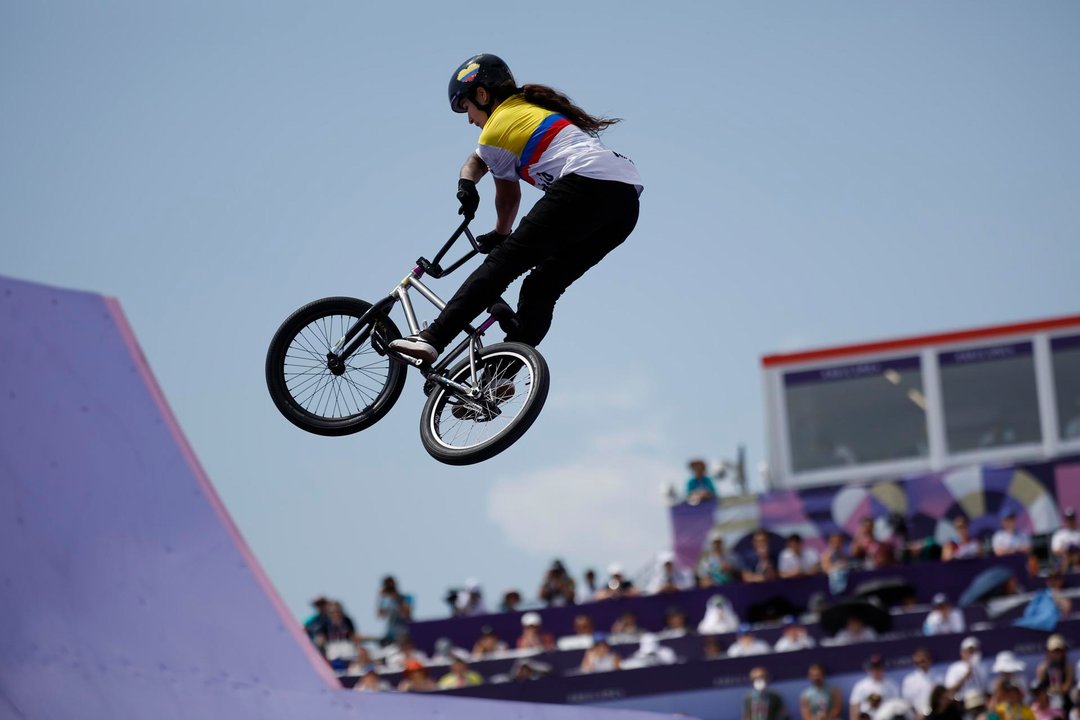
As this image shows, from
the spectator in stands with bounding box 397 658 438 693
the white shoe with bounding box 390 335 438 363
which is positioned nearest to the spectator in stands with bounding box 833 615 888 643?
the spectator in stands with bounding box 397 658 438 693

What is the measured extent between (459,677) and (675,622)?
2750 millimetres

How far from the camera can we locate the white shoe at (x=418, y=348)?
988 cm

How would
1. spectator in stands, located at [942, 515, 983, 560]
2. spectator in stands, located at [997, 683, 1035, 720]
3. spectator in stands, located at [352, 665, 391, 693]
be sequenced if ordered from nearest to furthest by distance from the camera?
1. spectator in stands, located at [997, 683, 1035, 720]
2. spectator in stands, located at [352, 665, 391, 693]
3. spectator in stands, located at [942, 515, 983, 560]

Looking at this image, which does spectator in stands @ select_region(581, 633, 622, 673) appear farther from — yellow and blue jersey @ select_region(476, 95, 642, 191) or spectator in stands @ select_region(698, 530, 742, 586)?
yellow and blue jersey @ select_region(476, 95, 642, 191)

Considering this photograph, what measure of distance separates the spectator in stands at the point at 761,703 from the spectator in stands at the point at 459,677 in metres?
2.76

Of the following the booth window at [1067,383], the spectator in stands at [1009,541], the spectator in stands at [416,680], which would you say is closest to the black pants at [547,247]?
the spectator in stands at [416,680]

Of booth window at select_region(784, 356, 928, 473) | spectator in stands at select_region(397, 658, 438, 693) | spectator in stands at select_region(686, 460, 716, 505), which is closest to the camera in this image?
spectator in stands at select_region(397, 658, 438, 693)

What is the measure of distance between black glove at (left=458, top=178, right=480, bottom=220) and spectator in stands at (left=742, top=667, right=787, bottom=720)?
847cm

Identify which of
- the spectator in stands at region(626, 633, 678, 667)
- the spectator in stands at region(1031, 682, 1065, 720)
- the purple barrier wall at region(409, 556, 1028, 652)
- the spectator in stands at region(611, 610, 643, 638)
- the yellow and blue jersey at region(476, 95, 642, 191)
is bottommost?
the spectator in stands at region(1031, 682, 1065, 720)

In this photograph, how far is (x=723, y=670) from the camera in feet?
56.3

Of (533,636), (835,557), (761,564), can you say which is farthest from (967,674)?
(533,636)

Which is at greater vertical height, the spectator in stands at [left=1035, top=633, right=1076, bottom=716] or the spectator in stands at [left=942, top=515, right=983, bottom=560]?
the spectator in stands at [left=942, top=515, right=983, bottom=560]

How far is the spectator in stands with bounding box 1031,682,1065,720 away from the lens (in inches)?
630

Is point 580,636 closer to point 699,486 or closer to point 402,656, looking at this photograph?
point 402,656
